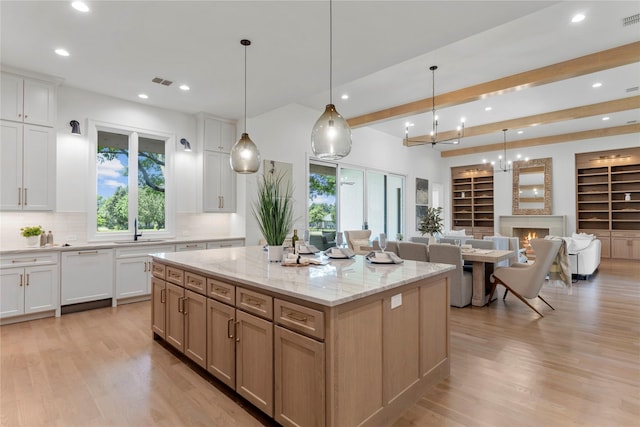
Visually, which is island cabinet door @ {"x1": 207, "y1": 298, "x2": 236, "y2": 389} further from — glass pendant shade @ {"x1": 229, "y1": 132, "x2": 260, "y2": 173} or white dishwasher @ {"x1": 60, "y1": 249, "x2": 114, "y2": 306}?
white dishwasher @ {"x1": 60, "y1": 249, "x2": 114, "y2": 306}

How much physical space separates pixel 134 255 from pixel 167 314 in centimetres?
221

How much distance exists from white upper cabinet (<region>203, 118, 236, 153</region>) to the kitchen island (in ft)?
11.8

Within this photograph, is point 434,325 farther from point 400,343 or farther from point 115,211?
point 115,211

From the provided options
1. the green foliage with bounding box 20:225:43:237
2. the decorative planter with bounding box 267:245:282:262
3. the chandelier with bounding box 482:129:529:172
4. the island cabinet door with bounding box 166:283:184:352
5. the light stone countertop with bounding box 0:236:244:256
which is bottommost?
the island cabinet door with bounding box 166:283:184:352

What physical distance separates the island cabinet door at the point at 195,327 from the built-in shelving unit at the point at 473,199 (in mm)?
10919

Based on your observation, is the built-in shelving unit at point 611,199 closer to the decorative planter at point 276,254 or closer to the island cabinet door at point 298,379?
the decorative planter at point 276,254

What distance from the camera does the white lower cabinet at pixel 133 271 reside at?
472 centimetres

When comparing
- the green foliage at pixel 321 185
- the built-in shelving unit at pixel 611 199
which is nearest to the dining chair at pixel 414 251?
the green foliage at pixel 321 185

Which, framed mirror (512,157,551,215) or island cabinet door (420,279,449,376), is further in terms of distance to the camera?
framed mirror (512,157,551,215)

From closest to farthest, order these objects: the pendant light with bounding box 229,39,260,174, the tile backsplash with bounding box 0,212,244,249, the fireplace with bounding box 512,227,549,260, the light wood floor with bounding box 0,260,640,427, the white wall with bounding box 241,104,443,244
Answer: the light wood floor with bounding box 0,260,640,427, the pendant light with bounding box 229,39,260,174, the tile backsplash with bounding box 0,212,244,249, the white wall with bounding box 241,104,443,244, the fireplace with bounding box 512,227,549,260

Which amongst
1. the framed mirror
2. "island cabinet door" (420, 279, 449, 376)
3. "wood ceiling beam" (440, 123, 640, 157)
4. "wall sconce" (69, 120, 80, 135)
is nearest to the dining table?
"island cabinet door" (420, 279, 449, 376)

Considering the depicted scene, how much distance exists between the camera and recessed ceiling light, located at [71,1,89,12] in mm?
2811

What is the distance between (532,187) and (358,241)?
7.36m

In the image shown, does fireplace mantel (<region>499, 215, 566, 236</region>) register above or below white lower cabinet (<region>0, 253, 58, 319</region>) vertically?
A: above
